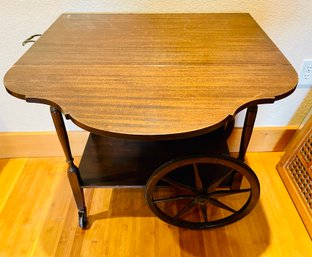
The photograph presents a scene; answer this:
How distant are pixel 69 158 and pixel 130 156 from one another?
225 millimetres

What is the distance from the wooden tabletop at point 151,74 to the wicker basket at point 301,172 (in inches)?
22.7

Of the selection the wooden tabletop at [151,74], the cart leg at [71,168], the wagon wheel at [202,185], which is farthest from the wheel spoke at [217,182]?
the cart leg at [71,168]

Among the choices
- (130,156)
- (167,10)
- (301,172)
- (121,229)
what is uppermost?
(167,10)

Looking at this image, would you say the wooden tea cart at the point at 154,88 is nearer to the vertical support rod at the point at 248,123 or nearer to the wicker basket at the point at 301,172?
the vertical support rod at the point at 248,123

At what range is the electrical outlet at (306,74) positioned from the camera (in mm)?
1086

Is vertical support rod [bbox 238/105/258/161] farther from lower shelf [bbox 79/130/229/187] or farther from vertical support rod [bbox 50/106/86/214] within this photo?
vertical support rod [bbox 50/106/86/214]

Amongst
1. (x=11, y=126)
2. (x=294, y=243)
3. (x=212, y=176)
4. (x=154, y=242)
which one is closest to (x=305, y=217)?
(x=294, y=243)

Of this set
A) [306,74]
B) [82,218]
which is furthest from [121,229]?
[306,74]

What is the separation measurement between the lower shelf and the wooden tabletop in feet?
1.18

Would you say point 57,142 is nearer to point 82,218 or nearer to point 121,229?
point 82,218

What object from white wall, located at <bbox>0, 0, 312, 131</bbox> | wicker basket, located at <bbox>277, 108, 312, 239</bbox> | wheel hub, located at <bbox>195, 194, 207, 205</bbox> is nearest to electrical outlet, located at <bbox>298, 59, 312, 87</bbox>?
white wall, located at <bbox>0, 0, 312, 131</bbox>

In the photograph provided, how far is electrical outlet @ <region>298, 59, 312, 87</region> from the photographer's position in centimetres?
109

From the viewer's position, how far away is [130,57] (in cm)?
71

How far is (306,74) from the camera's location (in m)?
1.11
